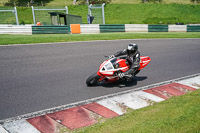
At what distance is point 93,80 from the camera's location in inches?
307

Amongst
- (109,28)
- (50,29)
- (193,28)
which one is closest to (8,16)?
(50,29)

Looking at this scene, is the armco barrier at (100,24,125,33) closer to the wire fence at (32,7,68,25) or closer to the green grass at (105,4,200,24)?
the wire fence at (32,7,68,25)

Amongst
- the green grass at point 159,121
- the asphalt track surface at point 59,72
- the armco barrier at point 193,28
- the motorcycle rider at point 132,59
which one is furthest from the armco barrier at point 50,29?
the armco barrier at point 193,28

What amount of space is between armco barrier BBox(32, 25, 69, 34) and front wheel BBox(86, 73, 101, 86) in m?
14.6

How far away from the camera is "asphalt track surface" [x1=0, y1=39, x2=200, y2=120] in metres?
6.61

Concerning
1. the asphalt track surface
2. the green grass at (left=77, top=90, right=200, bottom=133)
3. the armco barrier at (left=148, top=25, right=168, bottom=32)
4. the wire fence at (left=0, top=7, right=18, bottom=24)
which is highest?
the wire fence at (left=0, top=7, right=18, bottom=24)

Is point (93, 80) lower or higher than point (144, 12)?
lower

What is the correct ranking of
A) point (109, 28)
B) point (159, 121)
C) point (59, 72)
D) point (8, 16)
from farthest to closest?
point (109, 28) → point (8, 16) → point (59, 72) → point (159, 121)

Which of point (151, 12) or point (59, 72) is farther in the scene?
point (151, 12)

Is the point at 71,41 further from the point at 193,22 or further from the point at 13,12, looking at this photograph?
the point at 193,22

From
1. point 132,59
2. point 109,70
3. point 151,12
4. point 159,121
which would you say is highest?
point 151,12

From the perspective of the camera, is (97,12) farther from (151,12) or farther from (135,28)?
(151,12)

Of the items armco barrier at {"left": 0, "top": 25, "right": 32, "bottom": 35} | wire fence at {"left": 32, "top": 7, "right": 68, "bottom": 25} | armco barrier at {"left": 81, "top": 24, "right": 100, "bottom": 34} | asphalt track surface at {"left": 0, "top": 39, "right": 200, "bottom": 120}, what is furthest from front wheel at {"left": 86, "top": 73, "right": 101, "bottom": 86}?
wire fence at {"left": 32, "top": 7, "right": 68, "bottom": 25}

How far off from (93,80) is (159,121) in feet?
11.1
